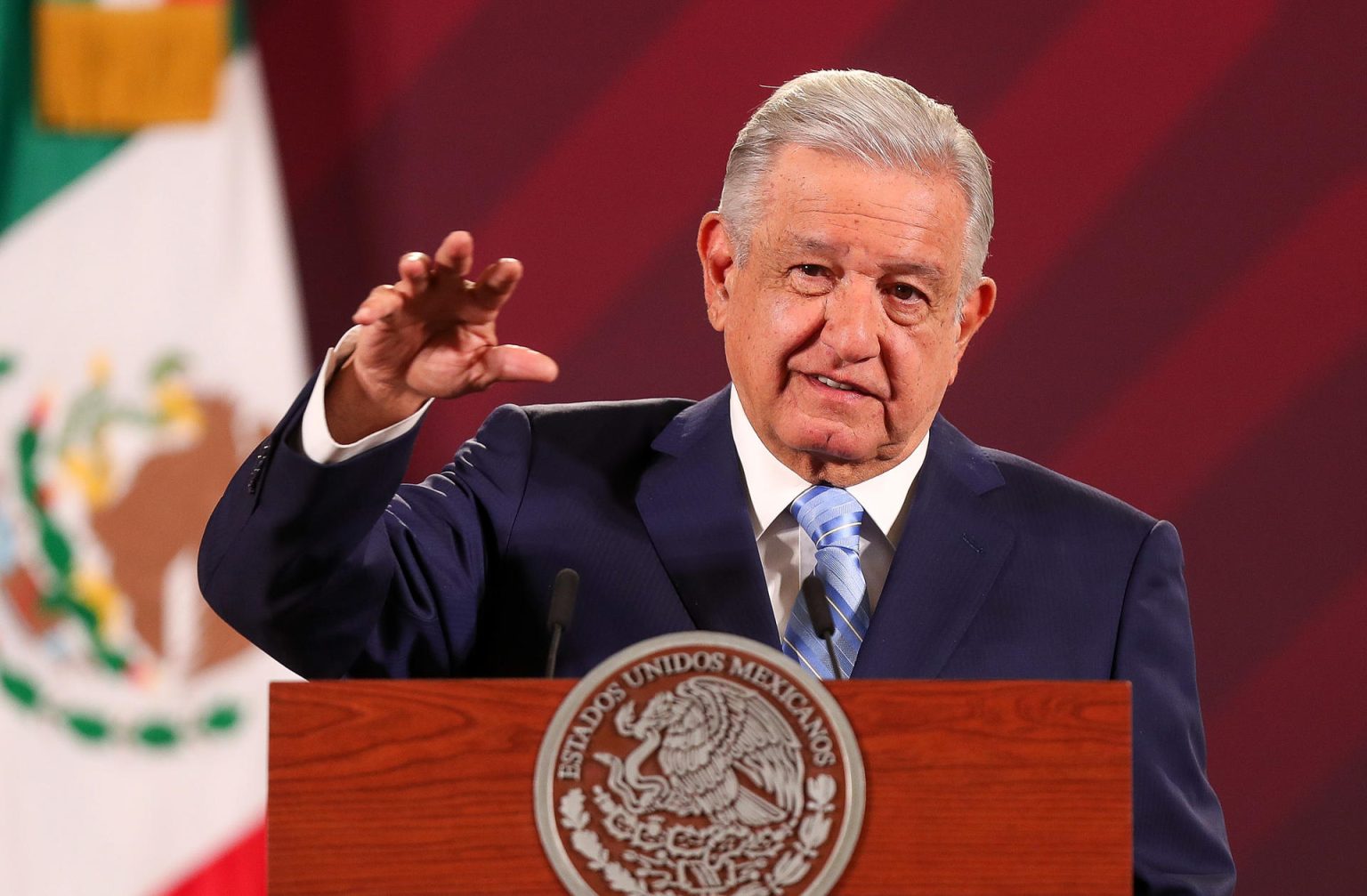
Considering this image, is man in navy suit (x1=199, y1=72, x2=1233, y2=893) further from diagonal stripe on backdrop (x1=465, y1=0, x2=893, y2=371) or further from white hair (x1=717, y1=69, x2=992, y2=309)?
diagonal stripe on backdrop (x1=465, y1=0, x2=893, y2=371)

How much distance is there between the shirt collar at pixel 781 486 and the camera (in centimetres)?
168

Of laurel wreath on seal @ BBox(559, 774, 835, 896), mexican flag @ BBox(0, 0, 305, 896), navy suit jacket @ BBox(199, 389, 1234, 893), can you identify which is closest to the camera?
laurel wreath on seal @ BBox(559, 774, 835, 896)

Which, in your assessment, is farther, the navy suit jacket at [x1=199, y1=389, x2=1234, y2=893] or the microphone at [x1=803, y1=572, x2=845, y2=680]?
the navy suit jacket at [x1=199, y1=389, x2=1234, y2=893]

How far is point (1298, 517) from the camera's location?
2.74 m

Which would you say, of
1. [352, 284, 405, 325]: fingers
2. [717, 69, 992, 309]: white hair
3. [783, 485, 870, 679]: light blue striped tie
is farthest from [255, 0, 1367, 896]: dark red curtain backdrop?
[352, 284, 405, 325]: fingers

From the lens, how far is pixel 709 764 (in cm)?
104

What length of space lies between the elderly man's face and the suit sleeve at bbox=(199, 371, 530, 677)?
1.03ft

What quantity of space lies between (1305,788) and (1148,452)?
66 centimetres

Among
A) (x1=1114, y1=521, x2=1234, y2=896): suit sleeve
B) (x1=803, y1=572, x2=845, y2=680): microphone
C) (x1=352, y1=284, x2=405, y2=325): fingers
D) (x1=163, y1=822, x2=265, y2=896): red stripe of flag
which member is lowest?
(x1=163, y1=822, x2=265, y2=896): red stripe of flag

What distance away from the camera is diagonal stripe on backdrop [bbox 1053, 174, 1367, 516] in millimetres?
2748

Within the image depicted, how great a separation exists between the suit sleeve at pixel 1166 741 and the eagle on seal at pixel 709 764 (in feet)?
2.15

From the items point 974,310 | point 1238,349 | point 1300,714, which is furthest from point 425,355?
point 1300,714

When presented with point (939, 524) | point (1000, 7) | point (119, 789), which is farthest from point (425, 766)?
point (1000, 7)

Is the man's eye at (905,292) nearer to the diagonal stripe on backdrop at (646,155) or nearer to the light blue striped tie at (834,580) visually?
the light blue striped tie at (834,580)
